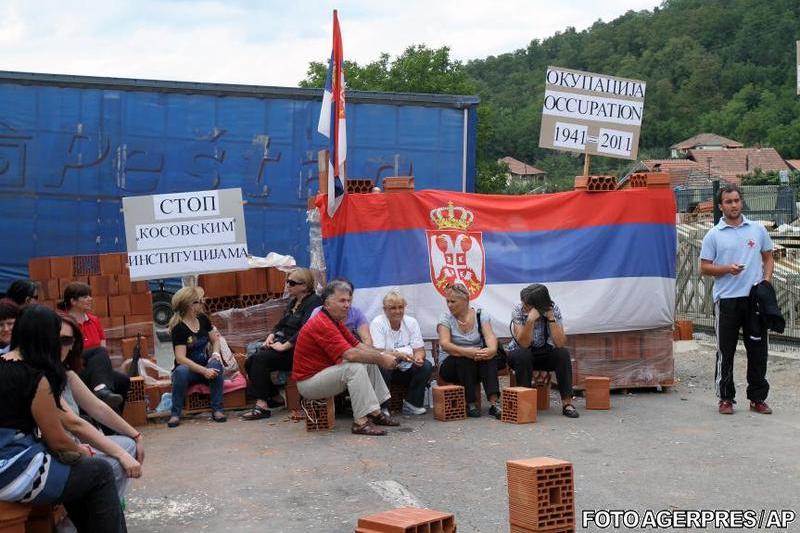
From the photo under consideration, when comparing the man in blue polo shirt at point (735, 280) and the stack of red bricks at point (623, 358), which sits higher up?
the man in blue polo shirt at point (735, 280)

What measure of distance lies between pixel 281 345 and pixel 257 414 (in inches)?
26.9

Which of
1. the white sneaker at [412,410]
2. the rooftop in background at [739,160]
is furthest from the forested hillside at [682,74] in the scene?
the white sneaker at [412,410]

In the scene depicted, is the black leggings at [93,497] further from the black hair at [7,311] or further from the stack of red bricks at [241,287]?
the stack of red bricks at [241,287]

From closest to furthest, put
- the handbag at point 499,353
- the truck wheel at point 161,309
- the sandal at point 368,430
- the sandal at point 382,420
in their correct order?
the sandal at point 368,430 → the sandal at point 382,420 → the handbag at point 499,353 → the truck wheel at point 161,309

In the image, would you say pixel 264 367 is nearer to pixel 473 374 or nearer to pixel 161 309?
pixel 473 374

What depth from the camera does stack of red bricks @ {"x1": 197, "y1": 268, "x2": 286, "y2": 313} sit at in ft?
35.4

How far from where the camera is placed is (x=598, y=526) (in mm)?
5750

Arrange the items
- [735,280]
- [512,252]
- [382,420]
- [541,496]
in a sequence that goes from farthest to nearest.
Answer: [512,252], [735,280], [382,420], [541,496]

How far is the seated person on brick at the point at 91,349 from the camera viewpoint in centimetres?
828

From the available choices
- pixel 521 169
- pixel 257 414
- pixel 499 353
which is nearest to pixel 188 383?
pixel 257 414

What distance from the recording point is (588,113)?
36.6ft

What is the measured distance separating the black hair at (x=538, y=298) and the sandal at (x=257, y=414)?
8.68 feet

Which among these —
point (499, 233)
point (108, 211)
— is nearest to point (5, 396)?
point (499, 233)

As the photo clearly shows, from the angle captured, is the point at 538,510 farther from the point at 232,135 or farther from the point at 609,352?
the point at 232,135
